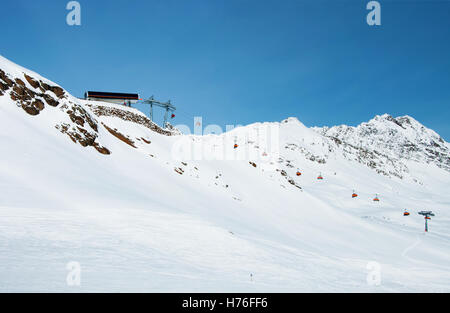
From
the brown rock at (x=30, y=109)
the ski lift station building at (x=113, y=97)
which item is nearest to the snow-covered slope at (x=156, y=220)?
the brown rock at (x=30, y=109)

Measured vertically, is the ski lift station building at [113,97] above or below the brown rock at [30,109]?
above

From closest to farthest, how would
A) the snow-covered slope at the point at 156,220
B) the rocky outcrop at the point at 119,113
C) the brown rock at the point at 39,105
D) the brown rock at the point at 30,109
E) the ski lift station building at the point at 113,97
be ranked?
the snow-covered slope at the point at 156,220, the brown rock at the point at 30,109, the brown rock at the point at 39,105, the rocky outcrop at the point at 119,113, the ski lift station building at the point at 113,97

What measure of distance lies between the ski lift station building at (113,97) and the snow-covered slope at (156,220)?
348 inches

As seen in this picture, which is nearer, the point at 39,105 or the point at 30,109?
the point at 30,109

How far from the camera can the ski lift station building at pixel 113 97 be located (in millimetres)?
48562

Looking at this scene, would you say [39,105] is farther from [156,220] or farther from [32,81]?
[156,220]

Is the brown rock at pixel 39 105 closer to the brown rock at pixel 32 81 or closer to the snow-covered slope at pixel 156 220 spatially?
the snow-covered slope at pixel 156 220

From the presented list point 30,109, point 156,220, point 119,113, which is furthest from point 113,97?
point 156,220

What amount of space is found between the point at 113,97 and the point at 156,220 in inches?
1806

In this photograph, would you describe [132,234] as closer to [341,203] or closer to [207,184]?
[207,184]

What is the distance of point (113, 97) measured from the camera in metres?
50.3

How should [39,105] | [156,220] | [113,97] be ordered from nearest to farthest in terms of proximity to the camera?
[156,220] < [39,105] < [113,97]

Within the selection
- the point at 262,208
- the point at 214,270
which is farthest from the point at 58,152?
the point at 262,208

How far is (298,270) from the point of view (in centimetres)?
830
